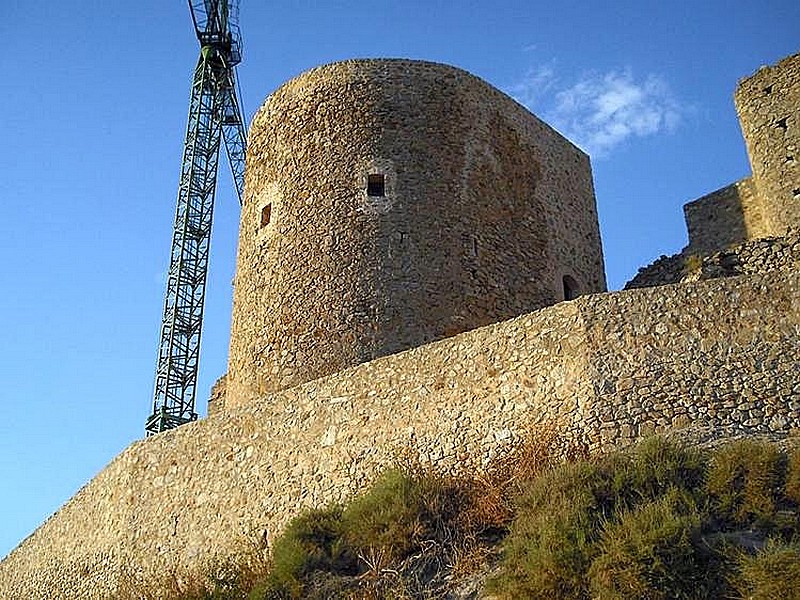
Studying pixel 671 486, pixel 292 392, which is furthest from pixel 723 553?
pixel 292 392

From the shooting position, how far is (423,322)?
46.1 feet

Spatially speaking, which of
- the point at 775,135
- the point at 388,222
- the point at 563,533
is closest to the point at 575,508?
the point at 563,533

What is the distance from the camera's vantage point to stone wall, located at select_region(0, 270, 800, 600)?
9461 mm

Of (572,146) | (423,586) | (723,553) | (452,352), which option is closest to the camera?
(723,553)

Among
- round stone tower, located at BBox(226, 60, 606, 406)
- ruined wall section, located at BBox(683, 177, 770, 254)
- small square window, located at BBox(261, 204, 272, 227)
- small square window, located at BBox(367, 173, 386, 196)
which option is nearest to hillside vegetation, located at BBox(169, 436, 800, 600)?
round stone tower, located at BBox(226, 60, 606, 406)

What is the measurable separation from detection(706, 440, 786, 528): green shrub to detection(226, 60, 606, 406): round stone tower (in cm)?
623

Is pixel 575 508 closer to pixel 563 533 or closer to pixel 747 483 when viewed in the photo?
pixel 563 533

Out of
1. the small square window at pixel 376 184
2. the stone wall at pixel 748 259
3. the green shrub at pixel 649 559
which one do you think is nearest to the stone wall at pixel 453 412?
the green shrub at pixel 649 559

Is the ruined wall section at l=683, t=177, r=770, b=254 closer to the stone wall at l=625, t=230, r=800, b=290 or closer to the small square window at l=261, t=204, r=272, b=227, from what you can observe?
the stone wall at l=625, t=230, r=800, b=290

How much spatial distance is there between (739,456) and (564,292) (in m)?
7.78

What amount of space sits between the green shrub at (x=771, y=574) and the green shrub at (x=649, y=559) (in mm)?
341

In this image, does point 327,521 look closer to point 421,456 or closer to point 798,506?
point 421,456

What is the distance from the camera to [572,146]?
1767 centimetres

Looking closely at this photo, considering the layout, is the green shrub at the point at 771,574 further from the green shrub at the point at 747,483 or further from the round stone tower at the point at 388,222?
the round stone tower at the point at 388,222
